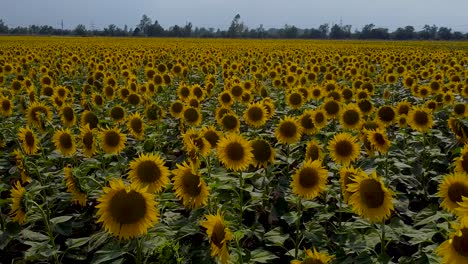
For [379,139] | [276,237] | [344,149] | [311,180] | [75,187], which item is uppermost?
[379,139]

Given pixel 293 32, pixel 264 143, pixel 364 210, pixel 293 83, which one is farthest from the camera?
pixel 293 32

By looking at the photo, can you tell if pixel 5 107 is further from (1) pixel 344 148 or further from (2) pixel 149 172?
(1) pixel 344 148

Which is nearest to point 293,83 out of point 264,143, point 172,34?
point 264,143

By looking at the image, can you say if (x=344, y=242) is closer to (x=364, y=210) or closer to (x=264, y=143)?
(x=364, y=210)

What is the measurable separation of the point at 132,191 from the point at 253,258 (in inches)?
40.6

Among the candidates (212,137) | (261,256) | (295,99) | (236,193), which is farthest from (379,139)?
(295,99)

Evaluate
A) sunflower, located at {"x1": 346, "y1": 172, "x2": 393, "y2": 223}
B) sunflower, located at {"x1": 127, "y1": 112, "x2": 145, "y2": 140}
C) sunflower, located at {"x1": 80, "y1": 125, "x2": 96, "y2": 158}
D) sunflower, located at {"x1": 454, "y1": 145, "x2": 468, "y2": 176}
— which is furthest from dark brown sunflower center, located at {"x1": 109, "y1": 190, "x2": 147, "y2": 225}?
sunflower, located at {"x1": 127, "y1": 112, "x2": 145, "y2": 140}

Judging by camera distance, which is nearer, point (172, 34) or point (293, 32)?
point (172, 34)

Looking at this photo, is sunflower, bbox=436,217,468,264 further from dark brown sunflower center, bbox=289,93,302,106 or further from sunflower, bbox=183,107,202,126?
dark brown sunflower center, bbox=289,93,302,106

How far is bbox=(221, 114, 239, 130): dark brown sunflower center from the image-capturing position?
19.6 ft

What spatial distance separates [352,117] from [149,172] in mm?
3226

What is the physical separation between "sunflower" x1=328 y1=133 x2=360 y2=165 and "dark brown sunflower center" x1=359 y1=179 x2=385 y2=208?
1.40 meters

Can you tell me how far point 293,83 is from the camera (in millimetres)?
10773

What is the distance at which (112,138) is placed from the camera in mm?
5340
